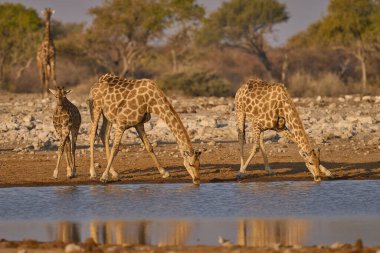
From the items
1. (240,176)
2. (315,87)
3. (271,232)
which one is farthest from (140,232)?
(315,87)

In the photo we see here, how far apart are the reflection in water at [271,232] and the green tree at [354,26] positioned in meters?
35.5

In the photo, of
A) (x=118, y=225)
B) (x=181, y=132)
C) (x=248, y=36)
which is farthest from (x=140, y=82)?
(x=248, y=36)

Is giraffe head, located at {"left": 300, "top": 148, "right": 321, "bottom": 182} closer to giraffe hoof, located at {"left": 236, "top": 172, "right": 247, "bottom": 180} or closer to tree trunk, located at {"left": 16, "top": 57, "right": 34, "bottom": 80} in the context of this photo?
giraffe hoof, located at {"left": 236, "top": 172, "right": 247, "bottom": 180}

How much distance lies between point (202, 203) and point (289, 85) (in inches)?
1081

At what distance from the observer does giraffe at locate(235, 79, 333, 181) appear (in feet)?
53.8

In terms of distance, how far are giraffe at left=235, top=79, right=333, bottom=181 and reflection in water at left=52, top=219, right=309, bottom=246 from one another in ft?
13.3

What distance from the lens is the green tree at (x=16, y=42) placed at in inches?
1847

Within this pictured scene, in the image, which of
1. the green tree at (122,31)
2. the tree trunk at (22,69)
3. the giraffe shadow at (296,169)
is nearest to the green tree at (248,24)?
the green tree at (122,31)

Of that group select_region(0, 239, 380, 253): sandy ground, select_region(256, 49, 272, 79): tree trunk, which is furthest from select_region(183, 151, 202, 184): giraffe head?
select_region(256, 49, 272, 79): tree trunk

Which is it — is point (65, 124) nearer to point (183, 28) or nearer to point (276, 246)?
point (276, 246)

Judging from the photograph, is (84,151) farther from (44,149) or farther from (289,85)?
(289,85)

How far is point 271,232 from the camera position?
11.6 m

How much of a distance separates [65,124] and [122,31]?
1314 inches

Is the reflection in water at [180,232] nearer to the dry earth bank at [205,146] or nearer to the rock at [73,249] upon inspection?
the rock at [73,249]
